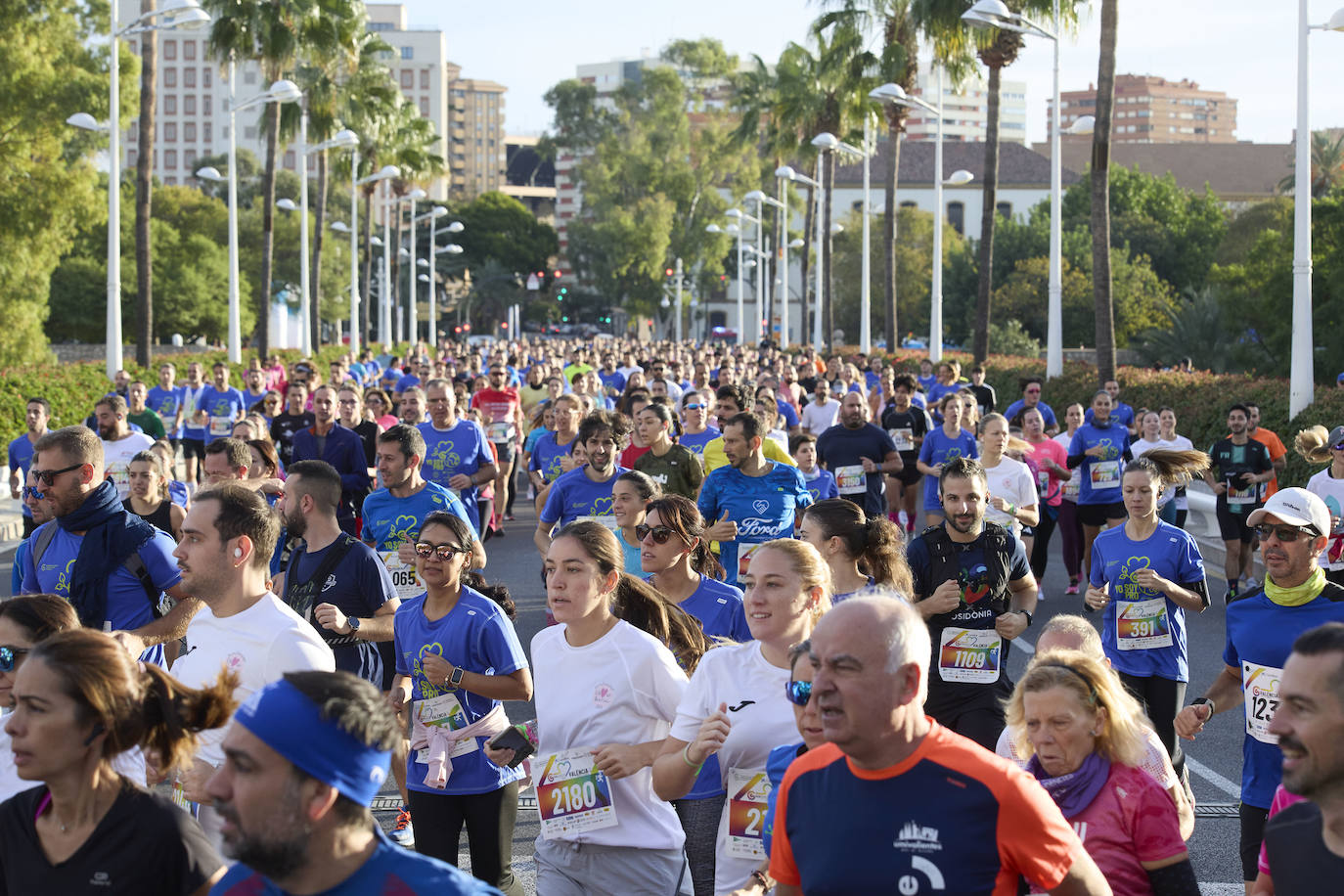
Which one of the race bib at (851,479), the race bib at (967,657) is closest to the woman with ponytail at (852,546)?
the race bib at (967,657)

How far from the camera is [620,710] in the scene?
4723 millimetres

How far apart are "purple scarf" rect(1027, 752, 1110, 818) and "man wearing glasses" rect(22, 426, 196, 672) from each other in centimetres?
327

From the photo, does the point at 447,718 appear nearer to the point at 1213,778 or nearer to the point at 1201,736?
the point at 1213,778

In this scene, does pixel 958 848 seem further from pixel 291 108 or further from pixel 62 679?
pixel 291 108

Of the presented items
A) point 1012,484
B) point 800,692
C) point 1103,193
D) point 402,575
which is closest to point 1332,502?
point 1012,484

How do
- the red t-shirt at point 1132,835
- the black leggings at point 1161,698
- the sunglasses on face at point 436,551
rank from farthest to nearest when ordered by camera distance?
the black leggings at point 1161,698, the sunglasses on face at point 436,551, the red t-shirt at point 1132,835

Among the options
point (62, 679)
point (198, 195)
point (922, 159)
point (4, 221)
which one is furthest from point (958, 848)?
point (922, 159)

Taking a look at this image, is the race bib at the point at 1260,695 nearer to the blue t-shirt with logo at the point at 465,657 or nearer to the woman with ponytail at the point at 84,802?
the blue t-shirt with logo at the point at 465,657

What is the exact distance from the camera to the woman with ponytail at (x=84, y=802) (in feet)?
10.5

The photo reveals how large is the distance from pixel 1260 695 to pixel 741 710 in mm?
2044

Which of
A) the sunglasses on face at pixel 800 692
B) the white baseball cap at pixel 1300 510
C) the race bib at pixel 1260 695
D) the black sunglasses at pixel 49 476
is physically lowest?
the race bib at pixel 1260 695

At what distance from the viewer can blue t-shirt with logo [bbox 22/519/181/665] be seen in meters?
5.86

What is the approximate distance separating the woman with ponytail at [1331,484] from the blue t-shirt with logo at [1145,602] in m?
1.21

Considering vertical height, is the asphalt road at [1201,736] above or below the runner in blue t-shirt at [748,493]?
below
